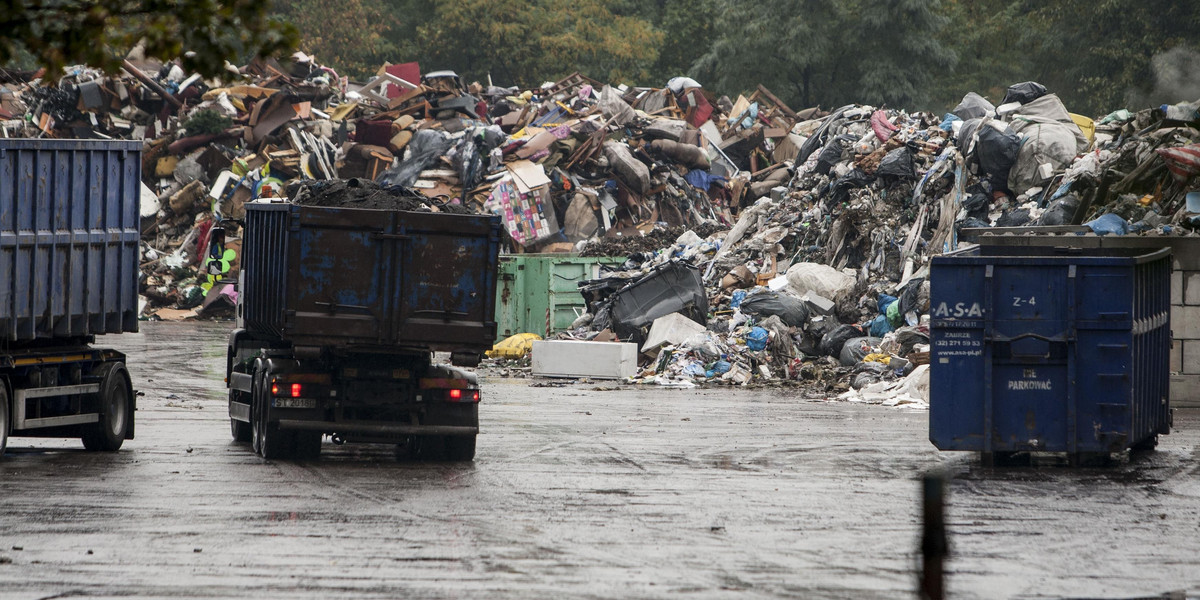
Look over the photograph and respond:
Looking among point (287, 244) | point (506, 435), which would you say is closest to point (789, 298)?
point (506, 435)

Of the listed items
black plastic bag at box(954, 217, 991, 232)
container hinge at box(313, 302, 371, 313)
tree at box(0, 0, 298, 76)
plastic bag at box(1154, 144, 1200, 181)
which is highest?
plastic bag at box(1154, 144, 1200, 181)

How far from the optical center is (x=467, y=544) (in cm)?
936

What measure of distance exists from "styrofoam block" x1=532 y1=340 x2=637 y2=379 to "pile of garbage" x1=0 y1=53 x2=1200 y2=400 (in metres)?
0.67

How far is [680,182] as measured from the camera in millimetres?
40938

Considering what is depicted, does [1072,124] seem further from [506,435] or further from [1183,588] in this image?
[1183,588]

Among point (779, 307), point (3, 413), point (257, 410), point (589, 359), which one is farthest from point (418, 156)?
point (3, 413)

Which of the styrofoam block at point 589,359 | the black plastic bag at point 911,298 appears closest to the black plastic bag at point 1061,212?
the black plastic bag at point 911,298

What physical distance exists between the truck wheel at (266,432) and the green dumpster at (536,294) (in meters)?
15.1

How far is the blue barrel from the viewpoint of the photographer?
44.2 feet

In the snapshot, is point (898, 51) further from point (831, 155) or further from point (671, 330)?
point (671, 330)

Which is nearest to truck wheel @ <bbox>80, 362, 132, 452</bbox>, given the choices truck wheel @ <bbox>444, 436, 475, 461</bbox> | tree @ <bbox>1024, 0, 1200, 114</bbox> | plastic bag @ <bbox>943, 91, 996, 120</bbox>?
truck wheel @ <bbox>444, 436, 475, 461</bbox>

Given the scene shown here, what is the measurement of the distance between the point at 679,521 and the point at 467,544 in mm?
1786

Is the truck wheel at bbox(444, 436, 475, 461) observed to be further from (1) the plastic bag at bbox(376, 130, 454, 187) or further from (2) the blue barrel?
(1) the plastic bag at bbox(376, 130, 454, 187)

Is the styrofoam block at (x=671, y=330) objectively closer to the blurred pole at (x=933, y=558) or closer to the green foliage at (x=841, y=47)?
the blurred pole at (x=933, y=558)
